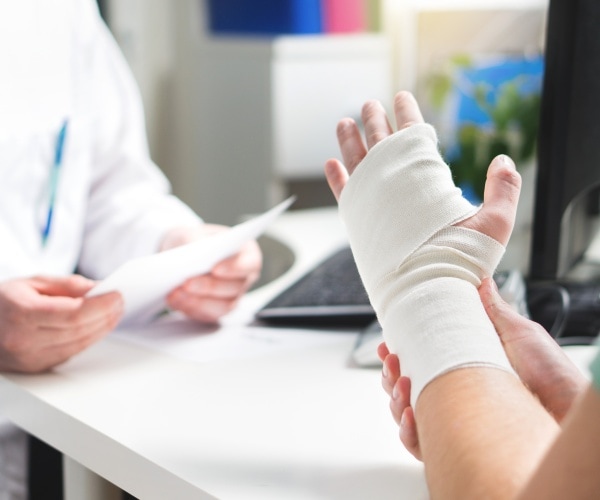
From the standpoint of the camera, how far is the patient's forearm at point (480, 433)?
0.38 m

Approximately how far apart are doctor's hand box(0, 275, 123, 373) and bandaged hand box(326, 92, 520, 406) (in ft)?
0.79

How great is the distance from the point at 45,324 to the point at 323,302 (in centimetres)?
29

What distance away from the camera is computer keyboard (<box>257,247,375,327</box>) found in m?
0.81

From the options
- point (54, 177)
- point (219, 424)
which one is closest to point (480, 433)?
point (219, 424)

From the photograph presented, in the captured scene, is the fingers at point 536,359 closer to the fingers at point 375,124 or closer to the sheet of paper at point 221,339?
the fingers at point 375,124

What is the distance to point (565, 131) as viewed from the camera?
0.70 metres

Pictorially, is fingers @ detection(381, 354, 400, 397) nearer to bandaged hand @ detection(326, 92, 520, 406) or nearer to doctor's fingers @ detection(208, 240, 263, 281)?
bandaged hand @ detection(326, 92, 520, 406)

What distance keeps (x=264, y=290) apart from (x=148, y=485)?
45 centimetres

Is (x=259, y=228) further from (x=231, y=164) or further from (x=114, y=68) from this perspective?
(x=231, y=164)

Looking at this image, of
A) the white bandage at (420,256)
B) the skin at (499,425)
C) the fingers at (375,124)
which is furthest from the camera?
the fingers at (375,124)

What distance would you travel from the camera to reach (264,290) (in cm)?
96

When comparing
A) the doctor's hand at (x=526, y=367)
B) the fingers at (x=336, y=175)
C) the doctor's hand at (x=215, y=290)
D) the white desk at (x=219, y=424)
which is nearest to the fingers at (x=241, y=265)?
the doctor's hand at (x=215, y=290)

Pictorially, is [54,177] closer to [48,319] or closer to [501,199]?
[48,319]

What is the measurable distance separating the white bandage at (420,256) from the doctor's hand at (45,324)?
0.79 feet
